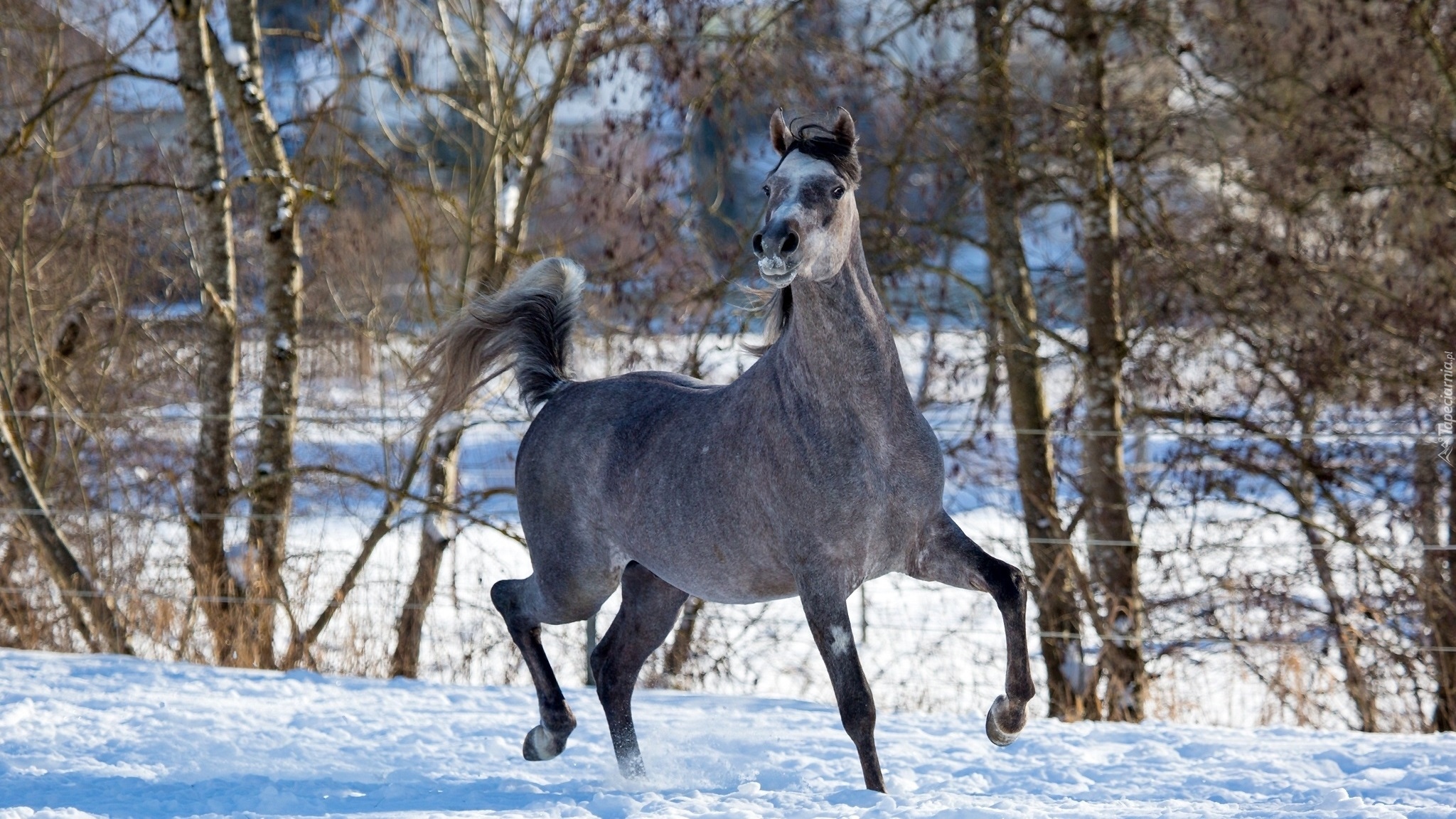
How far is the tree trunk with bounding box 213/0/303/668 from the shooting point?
7.81 m

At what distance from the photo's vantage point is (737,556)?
343 cm

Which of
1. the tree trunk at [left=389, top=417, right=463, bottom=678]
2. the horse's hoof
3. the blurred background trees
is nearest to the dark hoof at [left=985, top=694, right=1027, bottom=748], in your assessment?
the horse's hoof

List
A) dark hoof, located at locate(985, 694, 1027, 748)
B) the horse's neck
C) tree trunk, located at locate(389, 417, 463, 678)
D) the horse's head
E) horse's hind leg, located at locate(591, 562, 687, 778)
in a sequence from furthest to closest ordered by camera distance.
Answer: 1. tree trunk, located at locate(389, 417, 463, 678)
2. horse's hind leg, located at locate(591, 562, 687, 778)
3. dark hoof, located at locate(985, 694, 1027, 748)
4. the horse's neck
5. the horse's head

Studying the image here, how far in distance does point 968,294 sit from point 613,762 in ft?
18.4

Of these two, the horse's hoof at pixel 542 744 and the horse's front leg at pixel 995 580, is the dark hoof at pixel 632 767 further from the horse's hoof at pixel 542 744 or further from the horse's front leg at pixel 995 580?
the horse's front leg at pixel 995 580

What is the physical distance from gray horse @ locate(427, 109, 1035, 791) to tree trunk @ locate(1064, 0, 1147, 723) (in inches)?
168

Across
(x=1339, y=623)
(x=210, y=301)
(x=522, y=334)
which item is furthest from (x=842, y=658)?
(x=210, y=301)

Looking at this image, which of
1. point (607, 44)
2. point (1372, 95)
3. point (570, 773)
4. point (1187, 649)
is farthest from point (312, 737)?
point (1372, 95)

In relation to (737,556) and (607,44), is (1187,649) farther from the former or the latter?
(737,556)

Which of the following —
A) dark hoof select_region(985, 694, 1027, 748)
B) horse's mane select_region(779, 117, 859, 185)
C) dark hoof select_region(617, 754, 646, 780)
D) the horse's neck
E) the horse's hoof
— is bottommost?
dark hoof select_region(617, 754, 646, 780)

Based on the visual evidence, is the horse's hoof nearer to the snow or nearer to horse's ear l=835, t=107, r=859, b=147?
the snow

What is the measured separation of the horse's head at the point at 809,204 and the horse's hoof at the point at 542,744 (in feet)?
5.91

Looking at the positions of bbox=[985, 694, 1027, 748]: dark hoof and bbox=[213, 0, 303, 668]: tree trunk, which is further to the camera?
bbox=[213, 0, 303, 668]: tree trunk

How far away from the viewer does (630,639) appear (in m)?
4.06
